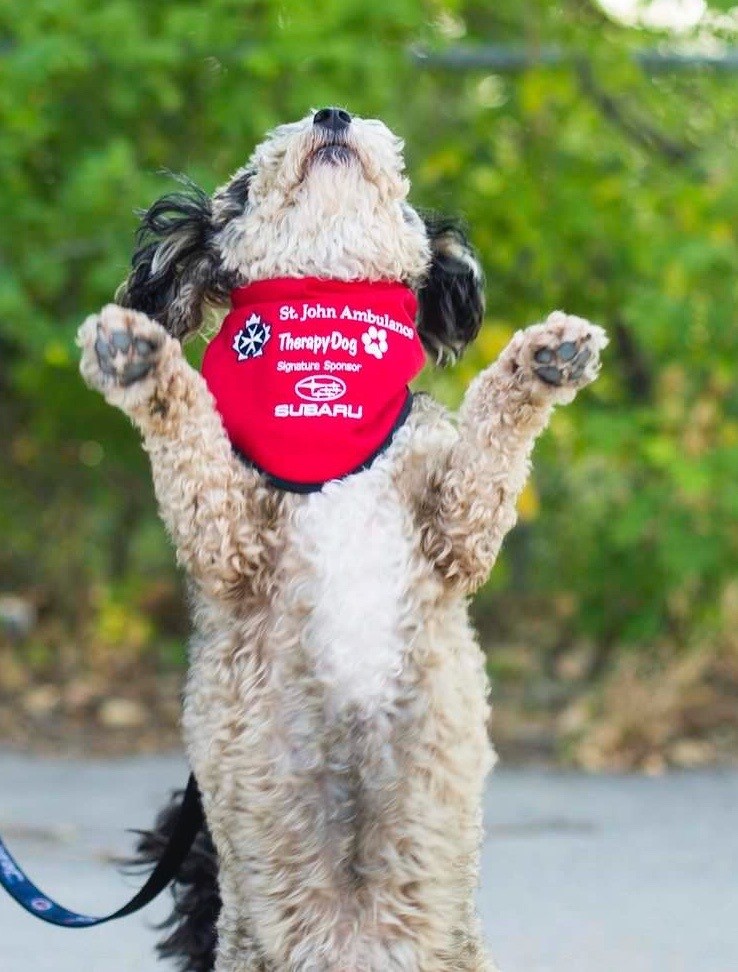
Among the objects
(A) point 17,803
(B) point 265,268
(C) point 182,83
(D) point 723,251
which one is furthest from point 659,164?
(B) point 265,268

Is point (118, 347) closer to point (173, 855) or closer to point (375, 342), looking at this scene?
point (375, 342)

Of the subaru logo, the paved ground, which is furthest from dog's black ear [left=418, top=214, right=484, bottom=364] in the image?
the paved ground

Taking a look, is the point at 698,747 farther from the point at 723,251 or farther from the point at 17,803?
the point at 17,803

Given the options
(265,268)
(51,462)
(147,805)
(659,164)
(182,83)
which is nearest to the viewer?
(265,268)

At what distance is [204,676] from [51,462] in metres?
5.94

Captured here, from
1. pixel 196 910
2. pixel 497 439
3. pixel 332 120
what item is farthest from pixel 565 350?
pixel 196 910

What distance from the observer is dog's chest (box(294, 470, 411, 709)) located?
3.28 meters

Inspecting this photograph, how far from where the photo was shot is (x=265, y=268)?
350 centimetres

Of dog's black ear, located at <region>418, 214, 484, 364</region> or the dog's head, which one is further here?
dog's black ear, located at <region>418, 214, 484, 364</region>

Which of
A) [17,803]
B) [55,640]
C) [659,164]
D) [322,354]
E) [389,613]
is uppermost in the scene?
[659,164]

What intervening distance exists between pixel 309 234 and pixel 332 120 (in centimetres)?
23

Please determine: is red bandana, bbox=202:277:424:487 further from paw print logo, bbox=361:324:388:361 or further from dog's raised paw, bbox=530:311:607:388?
dog's raised paw, bbox=530:311:607:388

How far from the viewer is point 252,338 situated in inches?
135

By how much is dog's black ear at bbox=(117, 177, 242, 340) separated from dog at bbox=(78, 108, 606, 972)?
21 cm
